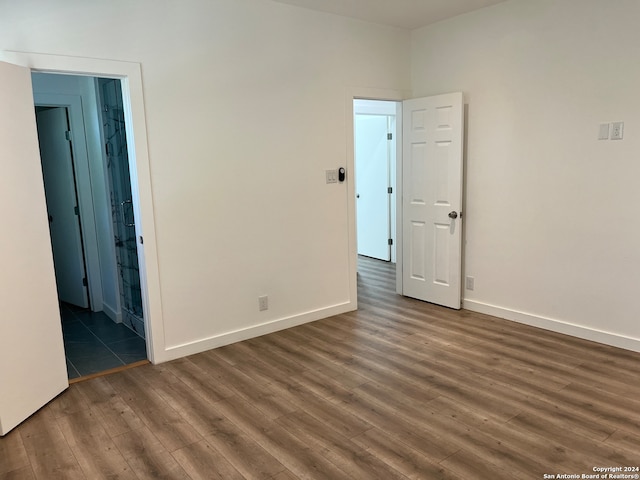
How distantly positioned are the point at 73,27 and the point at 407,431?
314 cm

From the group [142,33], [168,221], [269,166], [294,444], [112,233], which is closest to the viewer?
[294,444]

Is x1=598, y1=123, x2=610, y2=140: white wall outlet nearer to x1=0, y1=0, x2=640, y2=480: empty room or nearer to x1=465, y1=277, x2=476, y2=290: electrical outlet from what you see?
x1=0, y1=0, x2=640, y2=480: empty room

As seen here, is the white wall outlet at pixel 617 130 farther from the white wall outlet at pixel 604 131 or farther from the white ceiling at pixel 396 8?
the white ceiling at pixel 396 8

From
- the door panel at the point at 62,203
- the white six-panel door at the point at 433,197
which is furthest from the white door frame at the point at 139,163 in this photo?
the white six-panel door at the point at 433,197

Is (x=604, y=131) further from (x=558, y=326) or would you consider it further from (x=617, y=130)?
(x=558, y=326)

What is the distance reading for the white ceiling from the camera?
3836 millimetres

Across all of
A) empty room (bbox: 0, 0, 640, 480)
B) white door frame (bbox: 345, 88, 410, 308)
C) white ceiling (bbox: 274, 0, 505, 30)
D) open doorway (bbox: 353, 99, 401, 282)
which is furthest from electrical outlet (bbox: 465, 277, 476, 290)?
white ceiling (bbox: 274, 0, 505, 30)

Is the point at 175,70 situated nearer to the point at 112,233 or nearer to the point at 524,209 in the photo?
the point at 112,233

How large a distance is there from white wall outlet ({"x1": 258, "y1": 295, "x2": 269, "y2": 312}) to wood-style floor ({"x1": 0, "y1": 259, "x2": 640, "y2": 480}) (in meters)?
0.29

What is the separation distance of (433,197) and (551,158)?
3.73 feet

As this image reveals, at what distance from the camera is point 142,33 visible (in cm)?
322

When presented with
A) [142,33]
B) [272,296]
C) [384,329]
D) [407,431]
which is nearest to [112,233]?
[272,296]

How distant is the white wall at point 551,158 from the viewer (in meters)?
3.40

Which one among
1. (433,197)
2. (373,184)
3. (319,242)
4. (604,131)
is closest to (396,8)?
(433,197)
